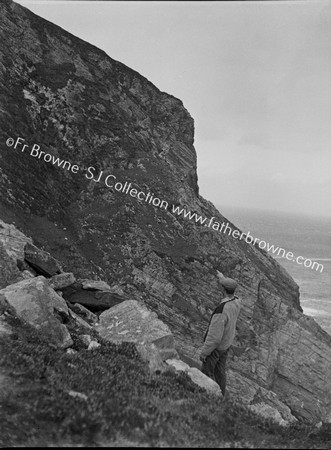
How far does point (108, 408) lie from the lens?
715 centimetres

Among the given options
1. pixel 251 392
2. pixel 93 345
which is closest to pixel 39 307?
pixel 93 345

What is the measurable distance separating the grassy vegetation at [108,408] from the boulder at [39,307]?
646mm

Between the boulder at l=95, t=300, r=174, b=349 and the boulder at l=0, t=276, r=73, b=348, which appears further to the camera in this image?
the boulder at l=95, t=300, r=174, b=349

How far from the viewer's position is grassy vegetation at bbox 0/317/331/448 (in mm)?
6320

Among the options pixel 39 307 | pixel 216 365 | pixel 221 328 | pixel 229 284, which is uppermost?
pixel 229 284

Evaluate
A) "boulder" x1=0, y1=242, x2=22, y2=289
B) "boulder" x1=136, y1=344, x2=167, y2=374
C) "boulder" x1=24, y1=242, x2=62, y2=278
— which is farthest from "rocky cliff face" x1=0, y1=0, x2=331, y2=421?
"boulder" x1=136, y1=344, x2=167, y2=374

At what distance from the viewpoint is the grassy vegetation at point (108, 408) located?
20.7 ft

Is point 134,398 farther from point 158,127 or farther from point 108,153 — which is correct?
point 158,127

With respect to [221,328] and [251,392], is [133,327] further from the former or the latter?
[251,392]

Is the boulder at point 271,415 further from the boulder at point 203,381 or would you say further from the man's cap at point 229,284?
the man's cap at point 229,284

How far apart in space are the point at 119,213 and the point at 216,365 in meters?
26.9

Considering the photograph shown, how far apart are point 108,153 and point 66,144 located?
189 inches

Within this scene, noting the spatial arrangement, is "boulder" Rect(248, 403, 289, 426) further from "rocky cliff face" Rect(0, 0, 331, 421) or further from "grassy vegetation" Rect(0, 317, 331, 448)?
"rocky cliff face" Rect(0, 0, 331, 421)

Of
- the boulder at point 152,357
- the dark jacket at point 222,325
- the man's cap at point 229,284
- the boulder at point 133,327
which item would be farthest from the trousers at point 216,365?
the man's cap at point 229,284
